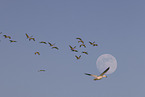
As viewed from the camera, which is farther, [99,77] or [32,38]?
[32,38]

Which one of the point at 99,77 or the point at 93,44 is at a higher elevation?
the point at 93,44

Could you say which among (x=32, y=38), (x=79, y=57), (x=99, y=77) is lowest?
(x=99, y=77)

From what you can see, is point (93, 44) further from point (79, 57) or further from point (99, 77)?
point (99, 77)

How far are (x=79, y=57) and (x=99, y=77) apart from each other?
118ft

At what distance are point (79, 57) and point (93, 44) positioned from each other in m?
8.10

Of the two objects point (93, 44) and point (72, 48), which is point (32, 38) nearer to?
point (72, 48)

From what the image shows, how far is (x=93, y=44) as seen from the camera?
84625 mm

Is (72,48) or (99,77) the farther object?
(72,48)

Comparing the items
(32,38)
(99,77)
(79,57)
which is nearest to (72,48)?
(79,57)

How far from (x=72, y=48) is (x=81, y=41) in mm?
4013

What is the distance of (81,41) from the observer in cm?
8169

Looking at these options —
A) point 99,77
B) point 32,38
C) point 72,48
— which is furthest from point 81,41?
point 99,77

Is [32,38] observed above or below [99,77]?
above

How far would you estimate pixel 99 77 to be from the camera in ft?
145
